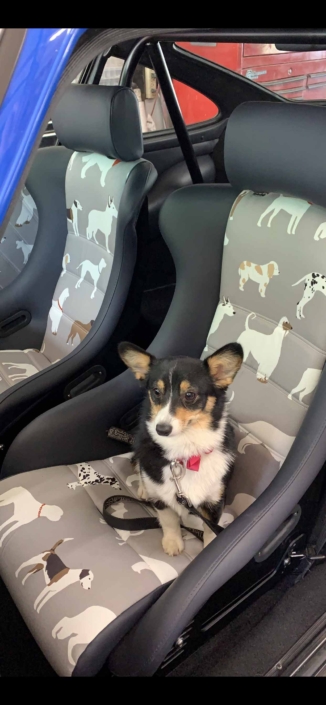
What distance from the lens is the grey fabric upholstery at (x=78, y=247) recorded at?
238 centimetres

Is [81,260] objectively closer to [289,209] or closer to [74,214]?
[74,214]

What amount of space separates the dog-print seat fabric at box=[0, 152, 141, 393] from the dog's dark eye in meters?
1.08

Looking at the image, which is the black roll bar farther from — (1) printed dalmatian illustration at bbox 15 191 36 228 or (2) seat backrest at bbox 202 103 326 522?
(2) seat backrest at bbox 202 103 326 522

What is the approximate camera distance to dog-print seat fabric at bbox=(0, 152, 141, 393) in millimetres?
2590

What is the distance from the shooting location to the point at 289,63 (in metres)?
3.38

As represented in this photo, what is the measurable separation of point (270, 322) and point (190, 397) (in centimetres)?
45

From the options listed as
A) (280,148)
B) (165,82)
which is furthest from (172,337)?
(165,82)

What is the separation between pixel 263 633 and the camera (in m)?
2.06

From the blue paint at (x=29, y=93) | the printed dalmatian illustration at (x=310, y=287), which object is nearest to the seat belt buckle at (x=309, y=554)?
the printed dalmatian illustration at (x=310, y=287)

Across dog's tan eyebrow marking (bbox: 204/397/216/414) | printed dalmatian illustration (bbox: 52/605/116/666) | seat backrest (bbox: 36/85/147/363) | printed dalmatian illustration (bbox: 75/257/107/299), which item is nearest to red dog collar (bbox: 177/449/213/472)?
dog's tan eyebrow marking (bbox: 204/397/216/414)

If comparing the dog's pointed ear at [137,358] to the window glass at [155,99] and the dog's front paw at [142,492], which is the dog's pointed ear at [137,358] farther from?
the window glass at [155,99]

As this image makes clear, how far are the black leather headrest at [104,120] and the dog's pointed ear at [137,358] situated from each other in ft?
3.54
